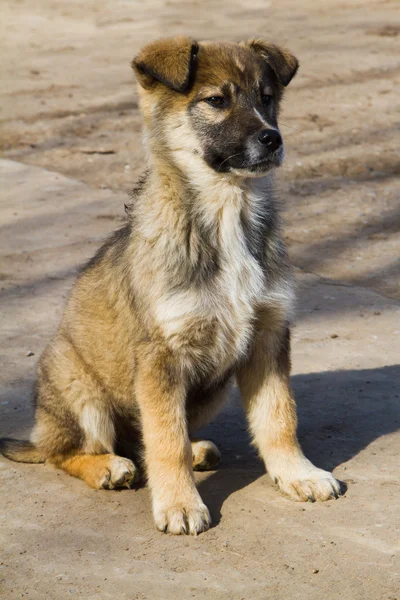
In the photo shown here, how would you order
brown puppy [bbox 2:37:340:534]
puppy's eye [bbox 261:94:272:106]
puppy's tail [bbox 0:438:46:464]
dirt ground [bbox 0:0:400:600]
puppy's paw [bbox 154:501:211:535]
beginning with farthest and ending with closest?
puppy's tail [bbox 0:438:46:464]
puppy's eye [bbox 261:94:272:106]
brown puppy [bbox 2:37:340:534]
puppy's paw [bbox 154:501:211:535]
dirt ground [bbox 0:0:400:600]

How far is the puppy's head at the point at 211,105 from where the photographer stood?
415cm

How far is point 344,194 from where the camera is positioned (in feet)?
28.7

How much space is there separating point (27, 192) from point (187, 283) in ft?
17.4

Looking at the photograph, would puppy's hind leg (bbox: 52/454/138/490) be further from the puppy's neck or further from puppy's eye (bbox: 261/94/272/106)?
puppy's eye (bbox: 261/94/272/106)

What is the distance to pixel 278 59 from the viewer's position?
4.52m

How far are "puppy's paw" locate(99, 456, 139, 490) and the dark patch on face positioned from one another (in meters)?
1.43

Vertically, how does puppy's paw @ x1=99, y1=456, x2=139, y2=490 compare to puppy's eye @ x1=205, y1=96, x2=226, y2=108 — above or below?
below

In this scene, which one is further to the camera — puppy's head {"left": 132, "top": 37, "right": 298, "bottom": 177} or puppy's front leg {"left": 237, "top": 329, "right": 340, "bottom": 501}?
puppy's front leg {"left": 237, "top": 329, "right": 340, "bottom": 501}

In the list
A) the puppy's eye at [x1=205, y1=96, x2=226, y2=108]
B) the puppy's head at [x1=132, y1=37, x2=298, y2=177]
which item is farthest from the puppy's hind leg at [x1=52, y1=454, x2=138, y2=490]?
the puppy's eye at [x1=205, y1=96, x2=226, y2=108]

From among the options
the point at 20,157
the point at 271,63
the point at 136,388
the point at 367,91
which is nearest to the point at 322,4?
the point at 367,91

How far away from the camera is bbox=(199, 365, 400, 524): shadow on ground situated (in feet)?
14.9

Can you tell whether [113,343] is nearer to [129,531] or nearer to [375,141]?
[129,531]

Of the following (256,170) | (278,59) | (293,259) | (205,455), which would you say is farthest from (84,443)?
(293,259)

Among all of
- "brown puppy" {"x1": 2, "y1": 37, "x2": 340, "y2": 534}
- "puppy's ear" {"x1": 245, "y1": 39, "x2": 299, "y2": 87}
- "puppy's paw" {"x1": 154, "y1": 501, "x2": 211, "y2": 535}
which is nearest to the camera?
"puppy's paw" {"x1": 154, "y1": 501, "x2": 211, "y2": 535}
